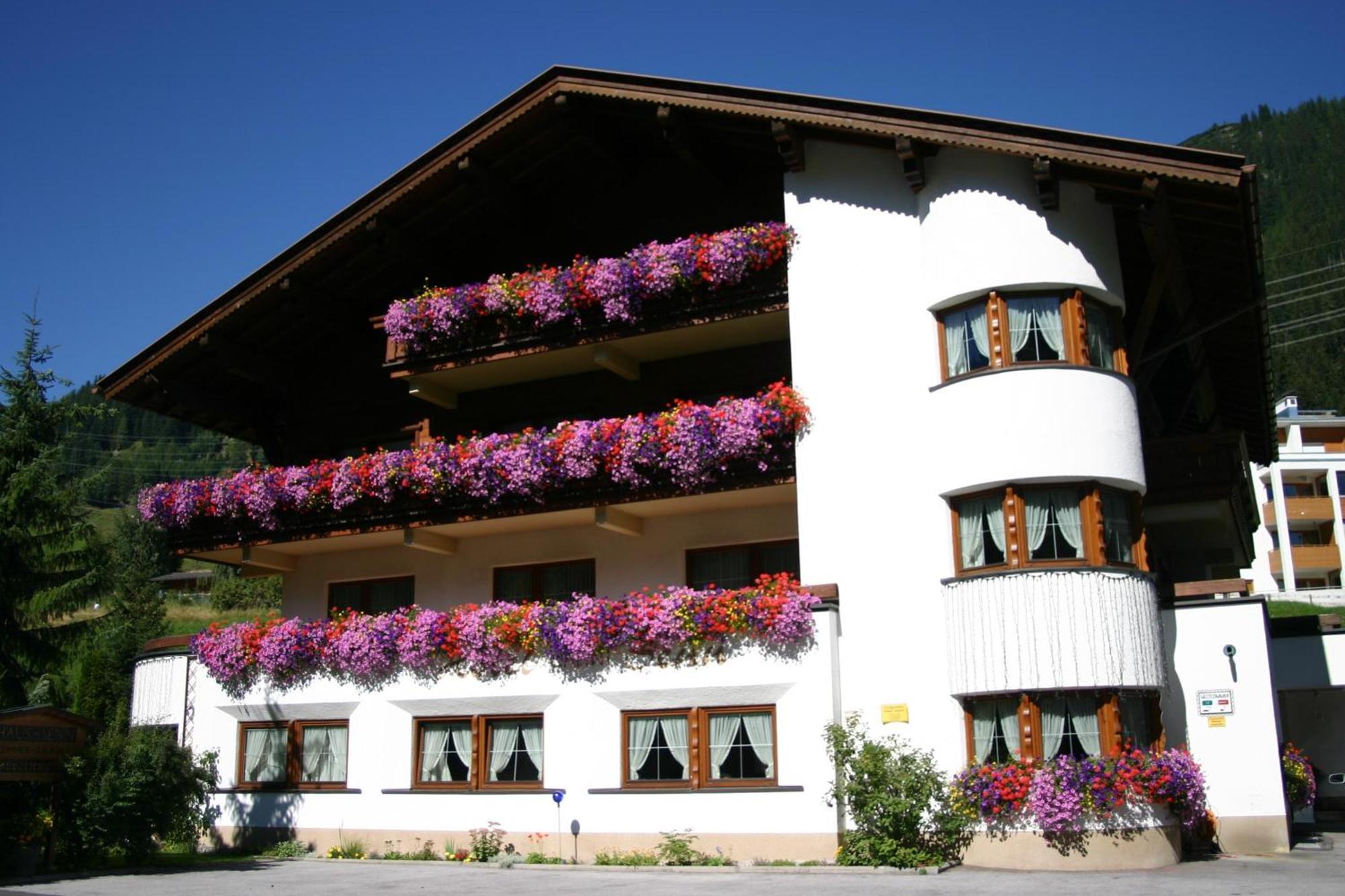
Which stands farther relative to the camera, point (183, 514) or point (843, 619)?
point (183, 514)

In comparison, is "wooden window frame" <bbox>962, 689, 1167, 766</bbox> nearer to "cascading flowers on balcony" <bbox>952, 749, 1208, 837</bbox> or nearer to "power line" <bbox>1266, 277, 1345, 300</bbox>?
"cascading flowers on balcony" <bbox>952, 749, 1208, 837</bbox>

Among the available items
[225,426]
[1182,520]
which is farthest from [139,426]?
[1182,520]

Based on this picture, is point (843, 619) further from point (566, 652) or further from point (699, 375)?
point (699, 375)

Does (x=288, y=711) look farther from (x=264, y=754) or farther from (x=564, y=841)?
(x=564, y=841)

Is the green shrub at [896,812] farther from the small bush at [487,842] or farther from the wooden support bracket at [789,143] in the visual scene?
the wooden support bracket at [789,143]

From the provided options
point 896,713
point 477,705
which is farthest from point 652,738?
point 896,713

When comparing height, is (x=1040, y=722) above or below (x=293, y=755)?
above

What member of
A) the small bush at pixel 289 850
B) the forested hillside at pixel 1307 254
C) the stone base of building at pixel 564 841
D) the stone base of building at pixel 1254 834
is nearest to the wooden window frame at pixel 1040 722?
the stone base of building at pixel 1254 834

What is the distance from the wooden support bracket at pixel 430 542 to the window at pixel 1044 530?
960cm

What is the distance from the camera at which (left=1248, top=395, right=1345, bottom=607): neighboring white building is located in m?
78.8

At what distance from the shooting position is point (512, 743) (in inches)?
841

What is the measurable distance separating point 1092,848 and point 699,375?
1020 centimetres

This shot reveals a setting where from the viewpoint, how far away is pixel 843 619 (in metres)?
19.5

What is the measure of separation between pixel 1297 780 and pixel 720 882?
35.6 ft
